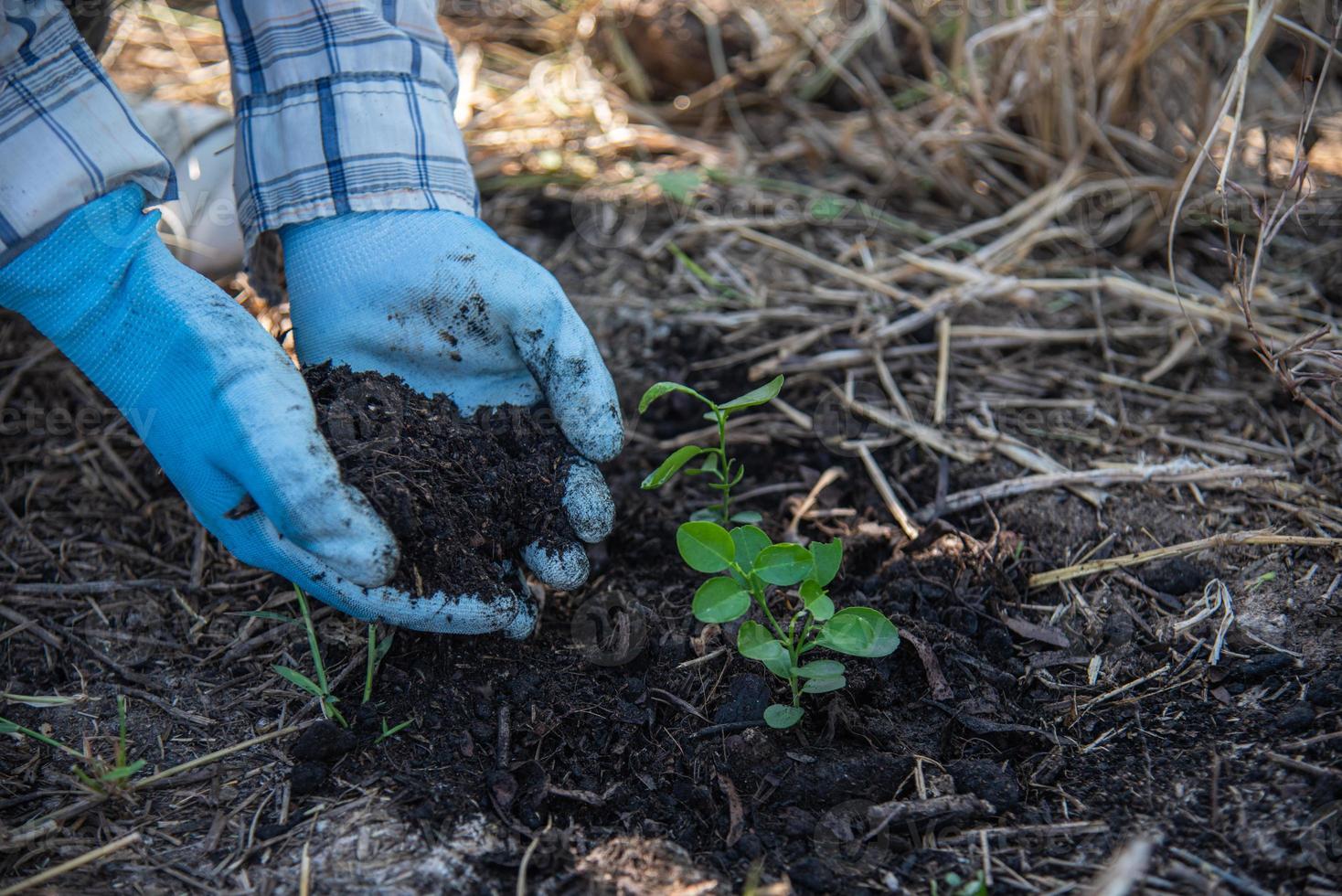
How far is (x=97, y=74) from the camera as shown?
6.03 feet

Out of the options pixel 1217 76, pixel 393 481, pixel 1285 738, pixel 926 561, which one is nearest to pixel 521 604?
pixel 393 481

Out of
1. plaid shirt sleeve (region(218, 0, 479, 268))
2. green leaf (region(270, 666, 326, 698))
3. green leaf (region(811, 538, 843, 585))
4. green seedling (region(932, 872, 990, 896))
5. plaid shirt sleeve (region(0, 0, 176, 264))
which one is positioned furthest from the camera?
plaid shirt sleeve (region(218, 0, 479, 268))

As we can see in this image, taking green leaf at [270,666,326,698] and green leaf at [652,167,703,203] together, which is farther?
green leaf at [652,167,703,203]

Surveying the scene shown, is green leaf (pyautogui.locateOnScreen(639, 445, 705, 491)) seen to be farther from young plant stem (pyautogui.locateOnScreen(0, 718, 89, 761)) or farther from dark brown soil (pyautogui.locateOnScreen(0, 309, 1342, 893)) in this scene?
young plant stem (pyautogui.locateOnScreen(0, 718, 89, 761))

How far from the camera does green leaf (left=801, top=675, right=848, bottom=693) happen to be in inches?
58.9

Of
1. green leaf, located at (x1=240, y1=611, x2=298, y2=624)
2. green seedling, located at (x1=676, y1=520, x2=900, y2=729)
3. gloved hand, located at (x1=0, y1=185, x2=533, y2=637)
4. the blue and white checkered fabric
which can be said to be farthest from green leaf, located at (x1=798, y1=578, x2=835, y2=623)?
the blue and white checkered fabric

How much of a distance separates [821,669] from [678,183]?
6.33ft

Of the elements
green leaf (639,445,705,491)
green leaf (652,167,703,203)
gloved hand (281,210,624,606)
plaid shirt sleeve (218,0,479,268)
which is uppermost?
plaid shirt sleeve (218,0,479,268)

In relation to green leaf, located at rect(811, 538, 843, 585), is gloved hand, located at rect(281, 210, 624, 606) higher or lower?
higher

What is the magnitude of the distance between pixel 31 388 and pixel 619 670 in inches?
67.9

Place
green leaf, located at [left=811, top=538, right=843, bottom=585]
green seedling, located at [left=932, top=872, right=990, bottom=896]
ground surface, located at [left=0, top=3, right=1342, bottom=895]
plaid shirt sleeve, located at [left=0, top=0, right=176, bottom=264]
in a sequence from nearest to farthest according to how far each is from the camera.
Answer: green seedling, located at [left=932, top=872, right=990, bottom=896] < ground surface, located at [left=0, top=3, right=1342, bottom=895] < green leaf, located at [left=811, top=538, right=843, bottom=585] < plaid shirt sleeve, located at [left=0, top=0, right=176, bottom=264]

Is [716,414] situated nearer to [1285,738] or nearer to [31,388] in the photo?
[1285,738]

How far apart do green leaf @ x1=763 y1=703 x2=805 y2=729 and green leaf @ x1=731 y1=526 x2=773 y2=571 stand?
0.23 metres

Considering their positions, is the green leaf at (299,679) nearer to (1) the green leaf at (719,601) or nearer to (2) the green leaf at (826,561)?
(1) the green leaf at (719,601)
